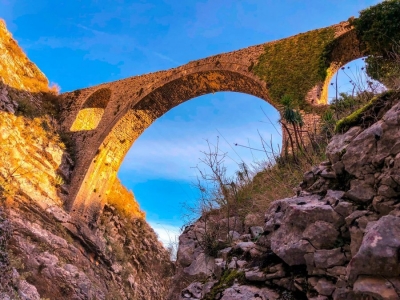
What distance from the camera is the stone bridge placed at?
10.8 m

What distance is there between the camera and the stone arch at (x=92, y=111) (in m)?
15.5

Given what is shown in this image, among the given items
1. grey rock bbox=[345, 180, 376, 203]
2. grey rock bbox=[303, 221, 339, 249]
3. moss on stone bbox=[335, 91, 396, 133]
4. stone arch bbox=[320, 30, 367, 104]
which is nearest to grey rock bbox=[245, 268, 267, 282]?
grey rock bbox=[303, 221, 339, 249]

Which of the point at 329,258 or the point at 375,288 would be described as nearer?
the point at 375,288

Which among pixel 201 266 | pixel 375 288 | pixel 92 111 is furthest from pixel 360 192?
pixel 92 111

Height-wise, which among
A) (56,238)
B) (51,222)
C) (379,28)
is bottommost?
(56,238)

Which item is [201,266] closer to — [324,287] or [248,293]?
[248,293]

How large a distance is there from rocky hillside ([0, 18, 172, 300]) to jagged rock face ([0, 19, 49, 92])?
49 millimetres

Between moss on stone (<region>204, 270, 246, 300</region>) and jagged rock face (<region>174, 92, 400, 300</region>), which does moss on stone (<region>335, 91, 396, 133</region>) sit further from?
moss on stone (<region>204, 270, 246, 300</region>)

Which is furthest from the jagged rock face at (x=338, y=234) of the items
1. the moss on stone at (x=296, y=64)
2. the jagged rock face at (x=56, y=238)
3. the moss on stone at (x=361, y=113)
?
the moss on stone at (x=296, y=64)

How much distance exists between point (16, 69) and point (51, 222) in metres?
6.96

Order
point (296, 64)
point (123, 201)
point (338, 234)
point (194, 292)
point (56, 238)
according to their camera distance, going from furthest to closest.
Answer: point (123, 201), point (296, 64), point (56, 238), point (194, 292), point (338, 234)

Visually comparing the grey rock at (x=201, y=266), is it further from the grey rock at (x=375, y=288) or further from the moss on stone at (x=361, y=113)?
the grey rock at (x=375, y=288)

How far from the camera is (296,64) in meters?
11.1

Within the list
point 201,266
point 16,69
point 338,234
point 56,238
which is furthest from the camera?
point 16,69
